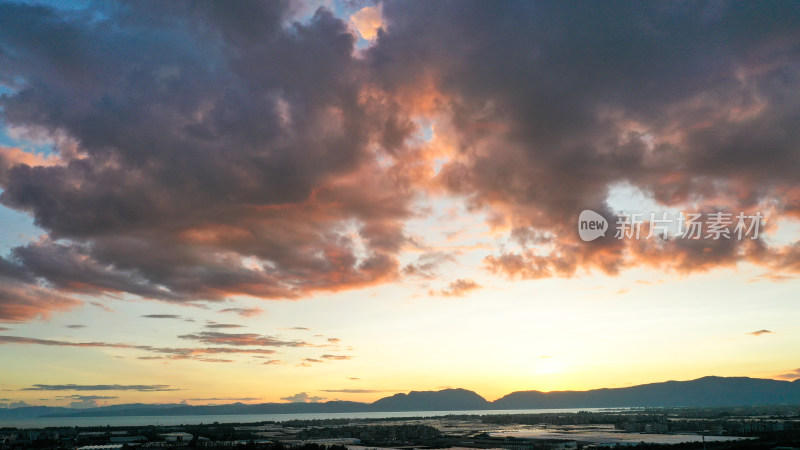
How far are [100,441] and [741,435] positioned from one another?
648ft

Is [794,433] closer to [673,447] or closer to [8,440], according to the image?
[673,447]

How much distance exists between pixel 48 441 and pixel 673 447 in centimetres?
17144

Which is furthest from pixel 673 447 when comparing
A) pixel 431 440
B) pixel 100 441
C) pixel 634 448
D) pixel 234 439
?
pixel 100 441

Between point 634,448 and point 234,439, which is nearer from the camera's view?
point 634,448

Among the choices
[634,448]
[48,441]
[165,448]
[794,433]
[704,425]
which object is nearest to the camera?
[634,448]

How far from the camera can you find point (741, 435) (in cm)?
15350

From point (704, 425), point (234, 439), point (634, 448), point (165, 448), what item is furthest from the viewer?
point (704, 425)

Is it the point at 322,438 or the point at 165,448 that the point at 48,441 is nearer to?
the point at 165,448

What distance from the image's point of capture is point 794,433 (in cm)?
13825

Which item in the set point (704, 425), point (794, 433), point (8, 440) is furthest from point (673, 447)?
point (8, 440)

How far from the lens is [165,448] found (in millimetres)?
128750

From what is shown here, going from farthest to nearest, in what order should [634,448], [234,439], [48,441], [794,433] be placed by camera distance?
[234,439]
[48,441]
[794,433]
[634,448]

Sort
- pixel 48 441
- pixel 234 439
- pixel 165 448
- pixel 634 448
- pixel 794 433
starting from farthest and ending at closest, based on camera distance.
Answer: pixel 234 439 < pixel 48 441 < pixel 794 433 < pixel 165 448 < pixel 634 448

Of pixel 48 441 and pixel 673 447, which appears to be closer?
pixel 673 447
